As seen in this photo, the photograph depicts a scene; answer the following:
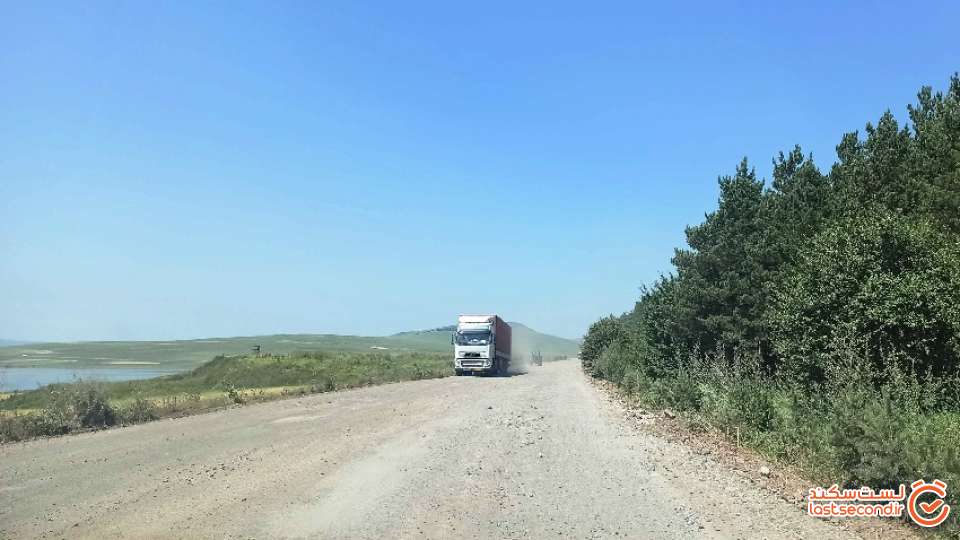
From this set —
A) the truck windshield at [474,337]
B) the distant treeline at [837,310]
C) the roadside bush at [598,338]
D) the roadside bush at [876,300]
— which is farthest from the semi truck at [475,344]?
the roadside bush at [876,300]

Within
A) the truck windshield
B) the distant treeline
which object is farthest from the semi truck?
the distant treeline

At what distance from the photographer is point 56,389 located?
2233 cm

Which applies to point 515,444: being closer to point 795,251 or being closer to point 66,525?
point 66,525

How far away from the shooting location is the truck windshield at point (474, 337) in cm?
4681

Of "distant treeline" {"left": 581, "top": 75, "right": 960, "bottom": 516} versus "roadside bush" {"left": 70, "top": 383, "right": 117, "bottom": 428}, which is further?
"roadside bush" {"left": 70, "top": 383, "right": 117, "bottom": 428}

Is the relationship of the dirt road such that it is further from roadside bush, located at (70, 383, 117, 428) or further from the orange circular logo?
roadside bush, located at (70, 383, 117, 428)

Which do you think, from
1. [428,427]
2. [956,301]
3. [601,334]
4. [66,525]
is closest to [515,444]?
[428,427]

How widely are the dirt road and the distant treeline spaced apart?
1.52 metres

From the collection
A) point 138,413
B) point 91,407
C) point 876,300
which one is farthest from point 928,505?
point 138,413

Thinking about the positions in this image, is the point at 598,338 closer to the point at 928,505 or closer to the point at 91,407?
the point at 91,407

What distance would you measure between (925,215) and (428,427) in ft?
52.0

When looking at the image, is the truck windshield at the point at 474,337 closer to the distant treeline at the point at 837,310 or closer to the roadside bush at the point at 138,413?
the distant treeline at the point at 837,310

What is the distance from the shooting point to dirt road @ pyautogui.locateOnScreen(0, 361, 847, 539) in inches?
317

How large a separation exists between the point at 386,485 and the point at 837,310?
11.6 metres
